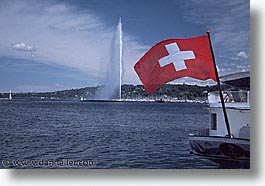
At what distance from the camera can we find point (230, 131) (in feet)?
11.9

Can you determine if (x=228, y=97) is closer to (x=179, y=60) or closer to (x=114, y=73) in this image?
(x=179, y=60)

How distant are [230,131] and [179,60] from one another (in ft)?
1.81

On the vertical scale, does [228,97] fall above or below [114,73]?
below

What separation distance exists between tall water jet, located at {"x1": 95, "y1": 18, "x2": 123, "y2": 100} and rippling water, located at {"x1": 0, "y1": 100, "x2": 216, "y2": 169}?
6 centimetres

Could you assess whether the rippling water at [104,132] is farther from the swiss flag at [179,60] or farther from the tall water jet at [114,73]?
the swiss flag at [179,60]

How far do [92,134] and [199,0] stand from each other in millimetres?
1079

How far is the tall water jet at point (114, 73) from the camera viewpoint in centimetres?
362

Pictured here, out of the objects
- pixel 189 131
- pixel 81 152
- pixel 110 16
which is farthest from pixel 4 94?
pixel 189 131

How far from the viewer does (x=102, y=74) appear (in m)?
3.67

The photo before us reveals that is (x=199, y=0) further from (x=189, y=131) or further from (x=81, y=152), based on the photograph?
(x=81, y=152)

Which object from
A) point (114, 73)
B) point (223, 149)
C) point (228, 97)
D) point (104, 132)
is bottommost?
point (223, 149)

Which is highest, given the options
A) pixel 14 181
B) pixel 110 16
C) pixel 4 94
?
pixel 110 16

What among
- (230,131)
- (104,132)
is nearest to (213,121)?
(230,131)

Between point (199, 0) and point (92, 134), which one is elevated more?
point (199, 0)
